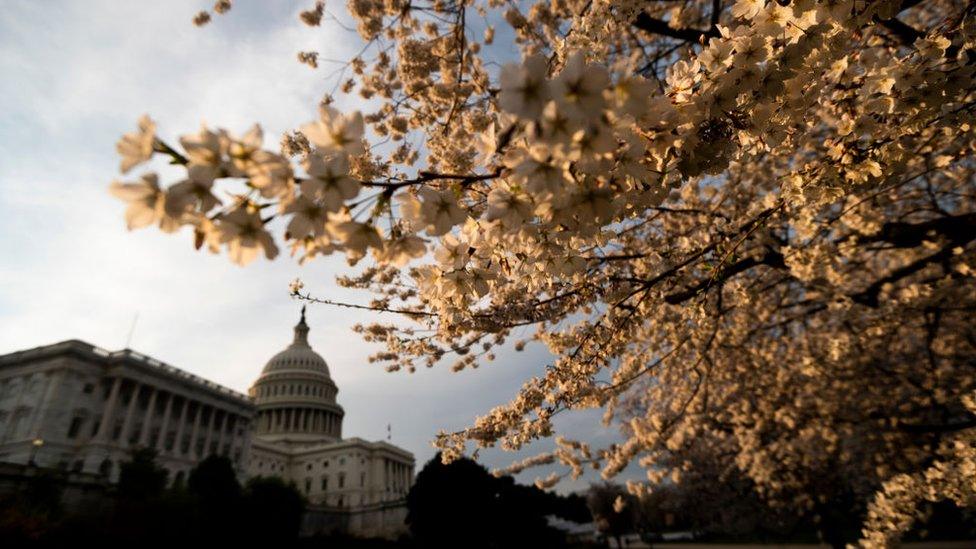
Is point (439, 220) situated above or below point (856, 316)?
below

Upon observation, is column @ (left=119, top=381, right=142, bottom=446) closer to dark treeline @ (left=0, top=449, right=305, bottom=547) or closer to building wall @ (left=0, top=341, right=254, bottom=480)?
building wall @ (left=0, top=341, right=254, bottom=480)

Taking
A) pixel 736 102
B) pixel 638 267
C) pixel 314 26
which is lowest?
pixel 736 102

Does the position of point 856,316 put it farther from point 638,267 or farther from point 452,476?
point 452,476

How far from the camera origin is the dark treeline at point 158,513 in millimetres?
19969

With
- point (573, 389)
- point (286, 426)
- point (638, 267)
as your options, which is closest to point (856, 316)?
point (638, 267)

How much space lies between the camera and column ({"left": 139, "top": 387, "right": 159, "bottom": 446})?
52.4m

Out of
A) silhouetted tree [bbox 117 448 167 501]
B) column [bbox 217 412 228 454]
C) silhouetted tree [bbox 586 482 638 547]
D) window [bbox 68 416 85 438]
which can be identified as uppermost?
column [bbox 217 412 228 454]

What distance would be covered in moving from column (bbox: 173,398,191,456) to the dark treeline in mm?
19845

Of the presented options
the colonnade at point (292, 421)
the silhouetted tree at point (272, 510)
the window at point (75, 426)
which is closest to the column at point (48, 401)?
the window at point (75, 426)

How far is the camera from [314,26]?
865cm

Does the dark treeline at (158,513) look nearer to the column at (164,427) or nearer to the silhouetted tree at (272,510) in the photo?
the silhouetted tree at (272,510)

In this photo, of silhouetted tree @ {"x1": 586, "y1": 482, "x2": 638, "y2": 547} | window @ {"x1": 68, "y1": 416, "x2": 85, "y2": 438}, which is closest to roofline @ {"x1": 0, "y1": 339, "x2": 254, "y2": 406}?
window @ {"x1": 68, "y1": 416, "x2": 85, "y2": 438}

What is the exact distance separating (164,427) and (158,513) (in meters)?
38.2

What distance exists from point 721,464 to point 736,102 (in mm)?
29394
